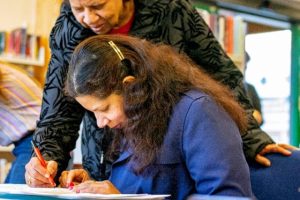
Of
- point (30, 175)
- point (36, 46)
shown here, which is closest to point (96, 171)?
point (30, 175)

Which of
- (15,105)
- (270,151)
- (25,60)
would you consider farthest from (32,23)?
(270,151)

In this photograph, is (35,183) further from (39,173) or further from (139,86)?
(139,86)

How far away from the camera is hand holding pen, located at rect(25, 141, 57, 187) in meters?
1.35

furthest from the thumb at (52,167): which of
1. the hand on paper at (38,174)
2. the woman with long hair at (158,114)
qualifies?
the woman with long hair at (158,114)

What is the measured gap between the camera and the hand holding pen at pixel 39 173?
1.35m

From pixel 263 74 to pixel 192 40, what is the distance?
3298 mm

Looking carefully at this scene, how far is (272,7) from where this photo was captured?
470 centimetres

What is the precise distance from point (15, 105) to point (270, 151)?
1.25 meters

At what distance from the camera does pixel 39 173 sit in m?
1.35

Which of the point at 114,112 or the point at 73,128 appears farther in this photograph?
the point at 73,128

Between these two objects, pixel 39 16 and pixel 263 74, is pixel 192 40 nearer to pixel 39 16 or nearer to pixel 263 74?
pixel 39 16

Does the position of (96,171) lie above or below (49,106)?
below

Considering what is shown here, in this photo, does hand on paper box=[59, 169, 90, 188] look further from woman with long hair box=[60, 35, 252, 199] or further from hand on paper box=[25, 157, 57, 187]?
woman with long hair box=[60, 35, 252, 199]

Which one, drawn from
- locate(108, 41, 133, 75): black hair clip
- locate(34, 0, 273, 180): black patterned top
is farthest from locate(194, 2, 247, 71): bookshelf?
locate(108, 41, 133, 75): black hair clip
